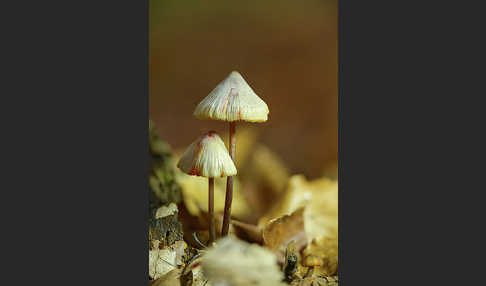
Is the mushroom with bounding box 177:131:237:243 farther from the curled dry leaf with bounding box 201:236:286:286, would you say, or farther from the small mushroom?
the small mushroom

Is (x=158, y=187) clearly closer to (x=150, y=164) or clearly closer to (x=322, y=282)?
(x=150, y=164)

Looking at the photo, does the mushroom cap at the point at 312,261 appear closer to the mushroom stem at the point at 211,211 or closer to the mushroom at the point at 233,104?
the mushroom stem at the point at 211,211

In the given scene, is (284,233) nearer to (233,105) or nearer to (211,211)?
(211,211)

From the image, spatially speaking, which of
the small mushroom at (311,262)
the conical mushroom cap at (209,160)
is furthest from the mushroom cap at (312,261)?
the conical mushroom cap at (209,160)

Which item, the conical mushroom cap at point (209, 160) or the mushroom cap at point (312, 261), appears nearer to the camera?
the conical mushroom cap at point (209, 160)

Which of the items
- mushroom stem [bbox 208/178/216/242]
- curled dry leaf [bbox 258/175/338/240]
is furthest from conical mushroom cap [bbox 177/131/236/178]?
curled dry leaf [bbox 258/175/338/240]

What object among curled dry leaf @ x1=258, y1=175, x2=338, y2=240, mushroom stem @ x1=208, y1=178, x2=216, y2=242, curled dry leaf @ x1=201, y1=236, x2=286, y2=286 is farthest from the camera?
curled dry leaf @ x1=258, y1=175, x2=338, y2=240

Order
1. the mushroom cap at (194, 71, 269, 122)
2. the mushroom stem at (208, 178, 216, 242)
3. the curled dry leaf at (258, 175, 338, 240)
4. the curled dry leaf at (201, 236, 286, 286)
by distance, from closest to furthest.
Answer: the curled dry leaf at (201, 236, 286, 286) → the mushroom cap at (194, 71, 269, 122) → the mushroom stem at (208, 178, 216, 242) → the curled dry leaf at (258, 175, 338, 240)
